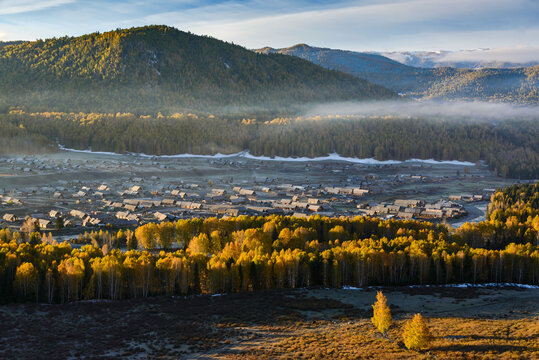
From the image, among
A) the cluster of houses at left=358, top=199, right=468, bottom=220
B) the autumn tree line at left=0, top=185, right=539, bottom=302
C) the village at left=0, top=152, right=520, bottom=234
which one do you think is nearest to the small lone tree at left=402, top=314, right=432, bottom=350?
the autumn tree line at left=0, top=185, right=539, bottom=302

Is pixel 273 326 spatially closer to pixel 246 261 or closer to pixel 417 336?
pixel 246 261

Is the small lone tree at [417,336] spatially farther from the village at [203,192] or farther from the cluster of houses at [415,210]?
the cluster of houses at [415,210]

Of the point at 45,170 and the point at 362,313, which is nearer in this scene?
the point at 362,313

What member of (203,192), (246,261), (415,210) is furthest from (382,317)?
(203,192)

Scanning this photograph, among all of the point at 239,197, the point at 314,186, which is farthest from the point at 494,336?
the point at 314,186

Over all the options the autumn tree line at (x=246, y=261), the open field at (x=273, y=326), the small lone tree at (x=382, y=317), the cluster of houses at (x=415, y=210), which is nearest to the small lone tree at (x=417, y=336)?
the open field at (x=273, y=326)

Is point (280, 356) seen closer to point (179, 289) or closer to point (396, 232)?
point (179, 289)
